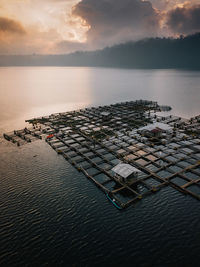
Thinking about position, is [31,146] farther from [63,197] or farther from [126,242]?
[126,242]

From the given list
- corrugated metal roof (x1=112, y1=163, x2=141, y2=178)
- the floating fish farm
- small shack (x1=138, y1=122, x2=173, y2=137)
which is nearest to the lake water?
the floating fish farm

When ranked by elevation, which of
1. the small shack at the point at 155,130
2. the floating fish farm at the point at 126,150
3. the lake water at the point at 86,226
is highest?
the small shack at the point at 155,130

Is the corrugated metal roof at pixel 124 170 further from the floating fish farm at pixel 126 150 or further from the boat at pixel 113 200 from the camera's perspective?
the boat at pixel 113 200

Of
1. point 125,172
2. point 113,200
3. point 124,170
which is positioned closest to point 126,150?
point 124,170

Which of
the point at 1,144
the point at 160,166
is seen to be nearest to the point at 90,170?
the point at 160,166

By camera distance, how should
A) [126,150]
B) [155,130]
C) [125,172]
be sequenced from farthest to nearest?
1. [155,130]
2. [126,150]
3. [125,172]

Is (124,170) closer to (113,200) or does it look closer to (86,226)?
(113,200)

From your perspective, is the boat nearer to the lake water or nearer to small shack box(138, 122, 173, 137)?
the lake water

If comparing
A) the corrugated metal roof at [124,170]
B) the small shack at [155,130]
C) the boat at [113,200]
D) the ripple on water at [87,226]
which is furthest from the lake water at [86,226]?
the small shack at [155,130]
